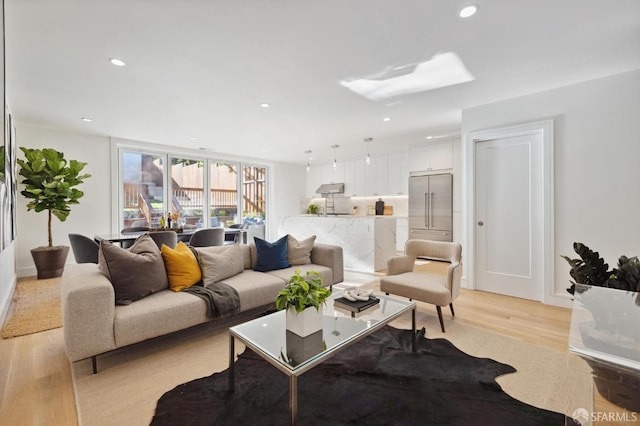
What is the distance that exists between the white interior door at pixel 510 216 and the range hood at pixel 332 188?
405 centimetres

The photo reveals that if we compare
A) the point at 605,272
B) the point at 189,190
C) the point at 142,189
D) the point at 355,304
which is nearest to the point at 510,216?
the point at 605,272

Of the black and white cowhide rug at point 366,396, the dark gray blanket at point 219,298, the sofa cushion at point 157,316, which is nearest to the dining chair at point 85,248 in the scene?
the sofa cushion at point 157,316

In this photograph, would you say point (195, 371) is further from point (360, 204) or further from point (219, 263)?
point (360, 204)

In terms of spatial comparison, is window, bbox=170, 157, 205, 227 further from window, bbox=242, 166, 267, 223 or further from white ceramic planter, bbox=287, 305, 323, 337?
white ceramic planter, bbox=287, 305, 323, 337

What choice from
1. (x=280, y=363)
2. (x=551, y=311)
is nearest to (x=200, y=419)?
(x=280, y=363)

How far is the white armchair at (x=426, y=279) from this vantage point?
270cm

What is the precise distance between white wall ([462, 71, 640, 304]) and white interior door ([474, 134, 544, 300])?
0.21 metres

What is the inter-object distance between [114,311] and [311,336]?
1444 millimetres

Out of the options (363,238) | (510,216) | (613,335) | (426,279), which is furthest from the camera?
(363,238)

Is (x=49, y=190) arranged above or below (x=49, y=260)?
above

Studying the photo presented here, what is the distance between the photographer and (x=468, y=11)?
197 cm

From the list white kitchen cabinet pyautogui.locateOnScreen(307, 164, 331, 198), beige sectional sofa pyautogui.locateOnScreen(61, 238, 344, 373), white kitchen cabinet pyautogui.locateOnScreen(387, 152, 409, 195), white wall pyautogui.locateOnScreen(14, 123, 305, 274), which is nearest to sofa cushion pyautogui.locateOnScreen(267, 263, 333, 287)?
beige sectional sofa pyautogui.locateOnScreen(61, 238, 344, 373)

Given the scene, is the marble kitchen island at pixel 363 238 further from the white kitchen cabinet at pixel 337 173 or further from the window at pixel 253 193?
the window at pixel 253 193

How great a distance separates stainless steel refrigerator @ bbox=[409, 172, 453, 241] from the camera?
587 cm
